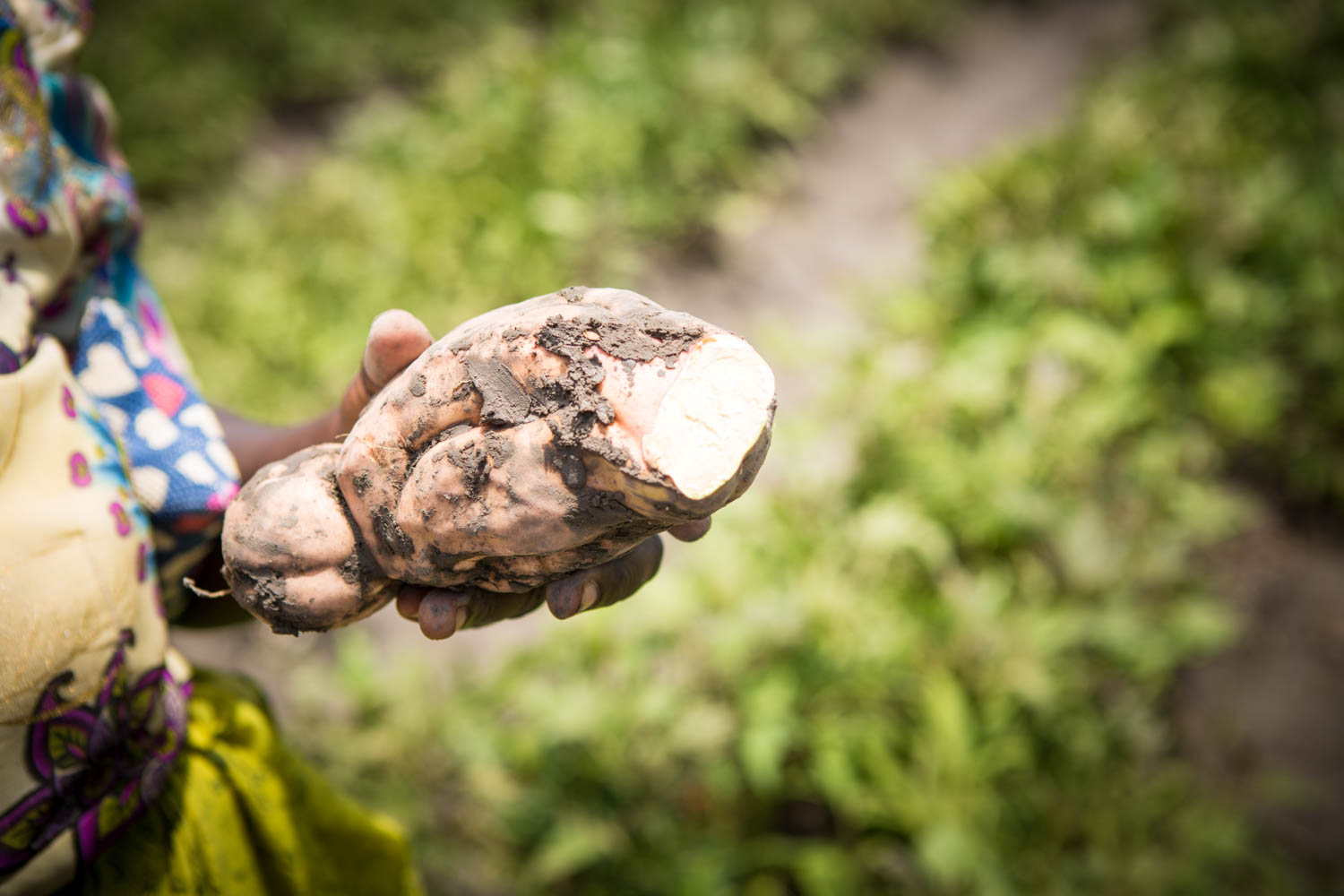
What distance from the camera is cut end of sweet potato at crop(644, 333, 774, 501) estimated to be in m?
0.80

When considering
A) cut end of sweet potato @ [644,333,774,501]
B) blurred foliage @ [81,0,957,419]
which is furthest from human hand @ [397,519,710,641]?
blurred foliage @ [81,0,957,419]

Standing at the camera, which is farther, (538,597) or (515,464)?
(538,597)

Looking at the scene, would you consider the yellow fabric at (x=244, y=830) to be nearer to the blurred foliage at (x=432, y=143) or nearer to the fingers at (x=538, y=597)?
the fingers at (x=538, y=597)

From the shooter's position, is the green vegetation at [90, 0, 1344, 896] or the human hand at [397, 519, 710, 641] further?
the green vegetation at [90, 0, 1344, 896]

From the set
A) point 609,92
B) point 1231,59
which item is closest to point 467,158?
point 609,92

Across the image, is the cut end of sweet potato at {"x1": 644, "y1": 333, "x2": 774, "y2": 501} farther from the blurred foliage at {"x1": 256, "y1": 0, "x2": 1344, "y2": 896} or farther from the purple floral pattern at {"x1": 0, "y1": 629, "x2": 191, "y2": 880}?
the blurred foliage at {"x1": 256, "y1": 0, "x2": 1344, "y2": 896}

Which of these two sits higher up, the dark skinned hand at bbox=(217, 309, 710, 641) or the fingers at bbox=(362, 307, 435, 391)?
the fingers at bbox=(362, 307, 435, 391)

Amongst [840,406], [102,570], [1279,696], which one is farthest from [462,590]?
[1279,696]

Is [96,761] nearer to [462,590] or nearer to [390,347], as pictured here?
[462,590]

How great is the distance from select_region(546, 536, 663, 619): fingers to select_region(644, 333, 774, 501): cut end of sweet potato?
8.4 inches

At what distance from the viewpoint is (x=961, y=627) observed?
252cm

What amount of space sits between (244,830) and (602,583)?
628 millimetres

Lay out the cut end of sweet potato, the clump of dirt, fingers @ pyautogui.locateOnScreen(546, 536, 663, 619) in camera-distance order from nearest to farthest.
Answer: the cut end of sweet potato
fingers @ pyautogui.locateOnScreen(546, 536, 663, 619)
the clump of dirt

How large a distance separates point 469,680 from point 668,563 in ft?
2.47
